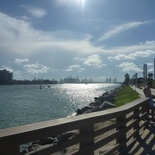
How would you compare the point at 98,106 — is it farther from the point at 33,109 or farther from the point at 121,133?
the point at 121,133

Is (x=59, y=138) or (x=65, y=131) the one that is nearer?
(x=65, y=131)

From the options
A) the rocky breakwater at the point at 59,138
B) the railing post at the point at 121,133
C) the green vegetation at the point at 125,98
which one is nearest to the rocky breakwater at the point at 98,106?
the rocky breakwater at the point at 59,138

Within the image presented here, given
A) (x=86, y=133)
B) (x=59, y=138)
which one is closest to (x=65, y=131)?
(x=86, y=133)

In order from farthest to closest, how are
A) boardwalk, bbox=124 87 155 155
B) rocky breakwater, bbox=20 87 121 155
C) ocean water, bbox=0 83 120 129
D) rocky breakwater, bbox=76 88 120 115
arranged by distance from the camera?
1. ocean water, bbox=0 83 120 129
2. rocky breakwater, bbox=76 88 120 115
3. rocky breakwater, bbox=20 87 121 155
4. boardwalk, bbox=124 87 155 155

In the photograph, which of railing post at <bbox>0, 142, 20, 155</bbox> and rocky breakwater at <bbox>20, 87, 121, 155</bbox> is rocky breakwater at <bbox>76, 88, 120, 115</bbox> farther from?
railing post at <bbox>0, 142, 20, 155</bbox>

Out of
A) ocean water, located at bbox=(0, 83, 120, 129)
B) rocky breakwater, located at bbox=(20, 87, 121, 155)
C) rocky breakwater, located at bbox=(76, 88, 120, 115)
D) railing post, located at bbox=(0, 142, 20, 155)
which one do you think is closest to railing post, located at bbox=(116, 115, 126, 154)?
rocky breakwater, located at bbox=(20, 87, 121, 155)

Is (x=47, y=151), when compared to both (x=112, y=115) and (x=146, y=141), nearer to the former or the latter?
(x=112, y=115)

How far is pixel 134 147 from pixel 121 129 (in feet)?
3.01

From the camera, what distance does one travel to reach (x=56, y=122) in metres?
4.45

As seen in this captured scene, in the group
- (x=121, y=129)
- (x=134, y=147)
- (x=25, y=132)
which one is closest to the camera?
(x=25, y=132)

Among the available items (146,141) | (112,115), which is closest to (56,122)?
(112,115)

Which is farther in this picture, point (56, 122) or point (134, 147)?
point (134, 147)

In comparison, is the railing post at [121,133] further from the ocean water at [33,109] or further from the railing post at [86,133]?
the ocean water at [33,109]

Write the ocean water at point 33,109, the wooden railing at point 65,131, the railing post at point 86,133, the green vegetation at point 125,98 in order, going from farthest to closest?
the green vegetation at point 125,98
the ocean water at point 33,109
the railing post at point 86,133
the wooden railing at point 65,131
